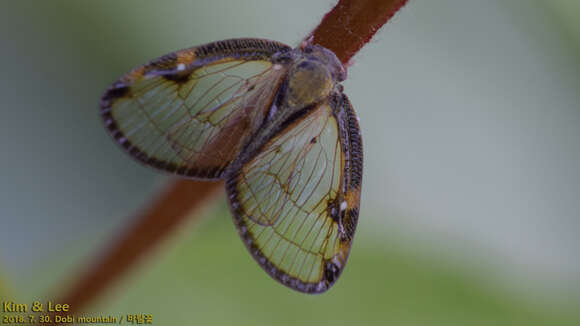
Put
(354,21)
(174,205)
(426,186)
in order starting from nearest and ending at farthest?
1. (354,21)
2. (174,205)
3. (426,186)

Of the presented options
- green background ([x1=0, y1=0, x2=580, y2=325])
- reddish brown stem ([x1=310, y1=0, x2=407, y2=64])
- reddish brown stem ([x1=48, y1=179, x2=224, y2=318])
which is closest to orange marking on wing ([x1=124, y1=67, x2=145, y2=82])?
reddish brown stem ([x1=48, y1=179, x2=224, y2=318])

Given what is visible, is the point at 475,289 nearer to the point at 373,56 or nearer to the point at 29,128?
the point at 373,56

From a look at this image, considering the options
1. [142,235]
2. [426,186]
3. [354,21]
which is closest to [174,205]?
[142,235]

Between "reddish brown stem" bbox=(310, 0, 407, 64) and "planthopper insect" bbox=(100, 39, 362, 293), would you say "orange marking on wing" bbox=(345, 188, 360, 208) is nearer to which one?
"planthopper insect" bbox=(100, 39, 362, 293)

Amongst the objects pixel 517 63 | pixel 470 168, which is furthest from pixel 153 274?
pixel 517 63

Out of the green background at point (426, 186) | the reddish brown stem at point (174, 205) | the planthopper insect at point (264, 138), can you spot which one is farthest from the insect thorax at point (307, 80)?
the green background at point (426, 186)

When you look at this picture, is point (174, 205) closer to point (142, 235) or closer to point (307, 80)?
point (142, 235)
